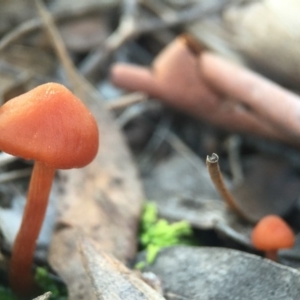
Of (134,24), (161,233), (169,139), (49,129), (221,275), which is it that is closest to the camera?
(49,129)

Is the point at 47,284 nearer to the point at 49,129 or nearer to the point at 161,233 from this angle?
the point at 161,233

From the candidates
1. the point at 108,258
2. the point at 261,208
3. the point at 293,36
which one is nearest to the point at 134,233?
the point at 108,258

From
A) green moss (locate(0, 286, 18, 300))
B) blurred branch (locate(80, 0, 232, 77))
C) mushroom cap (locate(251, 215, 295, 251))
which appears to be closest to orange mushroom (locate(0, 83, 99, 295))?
green moss (locate(0, 286, 18, 300))

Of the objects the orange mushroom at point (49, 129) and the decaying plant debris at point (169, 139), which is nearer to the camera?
the orange mushroom at point (49, 129)

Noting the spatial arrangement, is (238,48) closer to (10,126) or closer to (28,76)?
(28,76)

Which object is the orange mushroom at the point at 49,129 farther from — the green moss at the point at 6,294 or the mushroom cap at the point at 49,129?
the green moss at the point at 6,294

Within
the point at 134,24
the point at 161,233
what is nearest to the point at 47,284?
the point at 161,233

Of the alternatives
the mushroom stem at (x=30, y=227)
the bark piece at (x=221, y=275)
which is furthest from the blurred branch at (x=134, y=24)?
the bark piece at (x=221, y=275)
